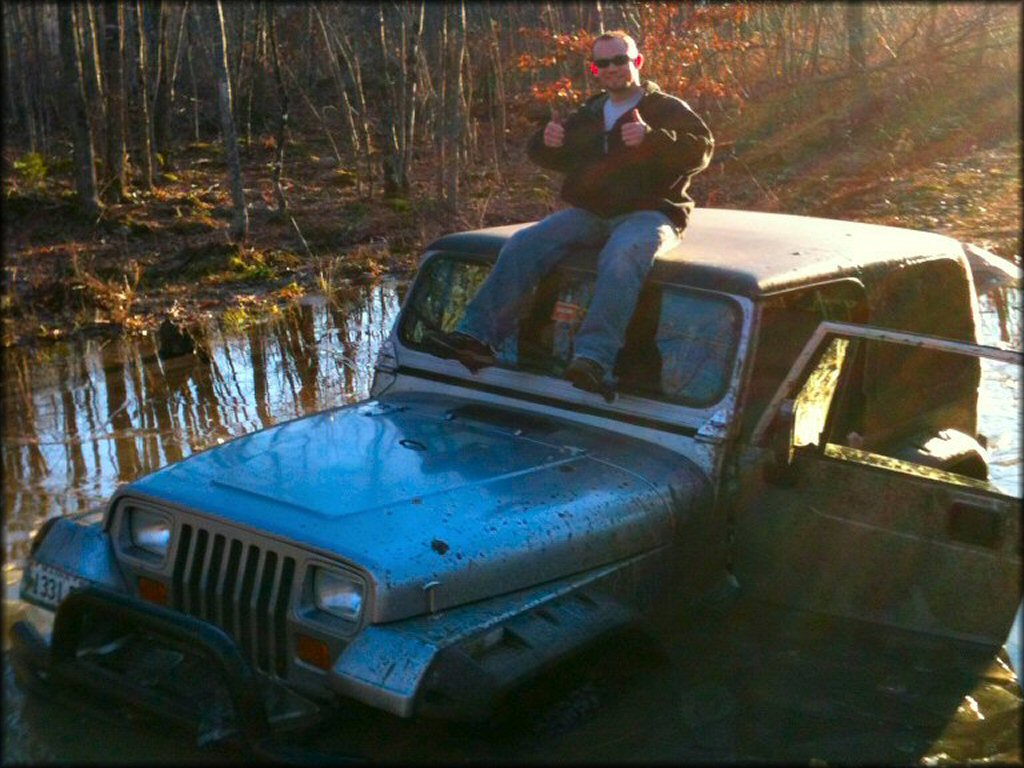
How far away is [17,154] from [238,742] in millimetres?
15120

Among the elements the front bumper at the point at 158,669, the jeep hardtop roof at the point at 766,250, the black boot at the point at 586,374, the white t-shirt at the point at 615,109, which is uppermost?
the white t-shirt at the point at 615,109

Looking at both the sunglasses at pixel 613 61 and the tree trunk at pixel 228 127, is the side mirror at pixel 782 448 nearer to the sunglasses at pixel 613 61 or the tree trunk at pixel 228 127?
the sunglasses at pixel 613 61

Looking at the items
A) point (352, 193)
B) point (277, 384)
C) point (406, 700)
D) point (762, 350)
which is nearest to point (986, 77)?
point (352, 193)

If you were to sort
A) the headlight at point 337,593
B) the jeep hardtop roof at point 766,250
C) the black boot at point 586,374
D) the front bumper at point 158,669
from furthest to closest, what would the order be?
the jeep hardtop roof at point 766,250, the black boot at point 586,374, the headlight at point 337,593, the front bumper at point 158,669

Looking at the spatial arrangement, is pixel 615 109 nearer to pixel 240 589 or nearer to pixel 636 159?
pixel 636 159

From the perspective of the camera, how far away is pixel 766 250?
4.88 meters

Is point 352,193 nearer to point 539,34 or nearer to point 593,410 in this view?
point 539,34

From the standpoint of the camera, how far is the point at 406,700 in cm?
332

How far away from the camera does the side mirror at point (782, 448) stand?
425 centimetres

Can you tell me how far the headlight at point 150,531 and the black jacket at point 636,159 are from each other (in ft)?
6.52

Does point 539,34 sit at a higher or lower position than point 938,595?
higher

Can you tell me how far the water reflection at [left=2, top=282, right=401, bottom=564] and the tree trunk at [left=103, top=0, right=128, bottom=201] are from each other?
454cm

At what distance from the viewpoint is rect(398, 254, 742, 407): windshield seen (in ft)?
14.7

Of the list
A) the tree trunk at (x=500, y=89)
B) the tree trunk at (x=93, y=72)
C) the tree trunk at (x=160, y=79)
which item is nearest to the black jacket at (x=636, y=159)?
the tree trunk at (x=500, y=89)
